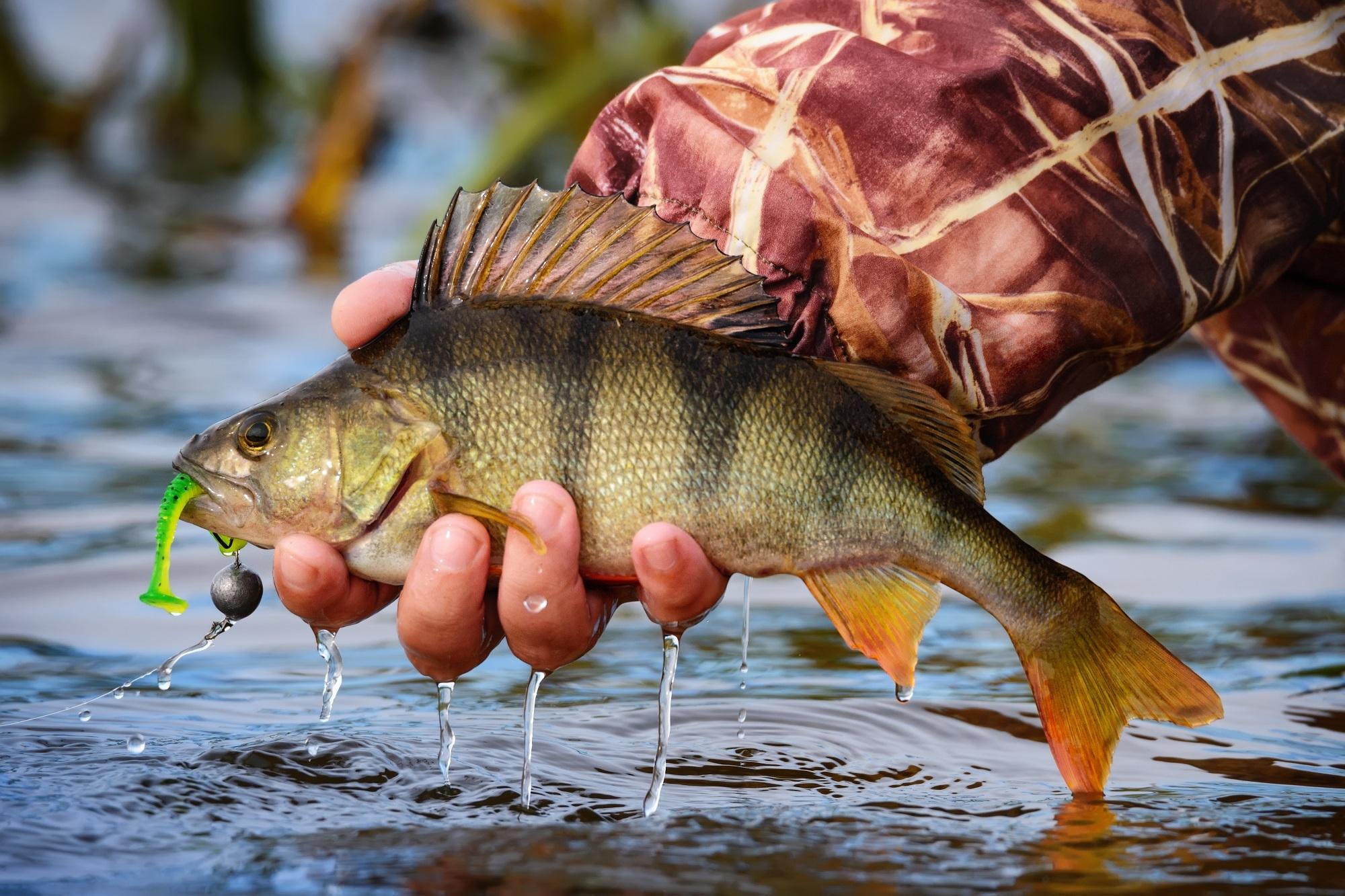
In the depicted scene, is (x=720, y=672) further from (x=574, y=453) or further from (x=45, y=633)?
(x=45, y=633)

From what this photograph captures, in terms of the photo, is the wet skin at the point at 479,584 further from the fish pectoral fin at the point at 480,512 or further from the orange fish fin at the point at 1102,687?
the orange fish fin at the point at 1102,687

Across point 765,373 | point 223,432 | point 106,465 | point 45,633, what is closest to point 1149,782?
point 765,373

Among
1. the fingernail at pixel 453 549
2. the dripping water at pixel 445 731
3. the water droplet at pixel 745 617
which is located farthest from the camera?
the water droplet at pixel 745 617

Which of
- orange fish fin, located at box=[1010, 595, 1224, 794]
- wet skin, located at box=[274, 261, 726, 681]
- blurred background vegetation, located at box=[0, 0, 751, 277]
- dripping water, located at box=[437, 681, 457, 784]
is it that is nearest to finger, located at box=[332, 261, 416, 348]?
wet skin, located at box=[274, 261, 726, 681]

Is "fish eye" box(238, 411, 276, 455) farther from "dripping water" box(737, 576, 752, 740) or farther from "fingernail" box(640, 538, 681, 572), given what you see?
"dripping water" box(737, 576, 752, 740)

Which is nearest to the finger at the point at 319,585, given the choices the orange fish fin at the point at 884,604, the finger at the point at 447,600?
the finger at the point at 447,600

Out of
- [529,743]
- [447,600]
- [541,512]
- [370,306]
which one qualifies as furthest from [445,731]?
[370,306]
